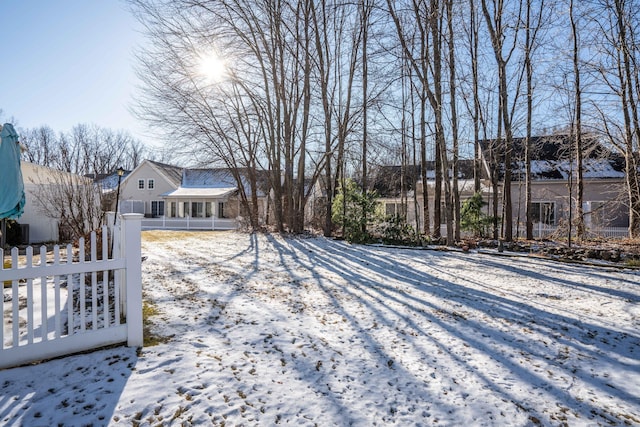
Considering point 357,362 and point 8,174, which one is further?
point 8,174

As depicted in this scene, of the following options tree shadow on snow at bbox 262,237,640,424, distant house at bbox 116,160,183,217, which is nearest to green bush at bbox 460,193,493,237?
tree shadow on snow at bbox 262,237,640,424

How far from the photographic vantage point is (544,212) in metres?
16.9

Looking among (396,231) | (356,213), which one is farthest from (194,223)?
(396,231)

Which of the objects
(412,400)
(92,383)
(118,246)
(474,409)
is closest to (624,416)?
(474,409)

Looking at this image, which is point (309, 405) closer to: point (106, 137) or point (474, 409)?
point (474, 409)

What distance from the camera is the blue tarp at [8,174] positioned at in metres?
3.18

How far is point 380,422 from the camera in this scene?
7.17ft

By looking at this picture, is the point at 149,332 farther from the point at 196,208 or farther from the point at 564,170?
the point at 196,208

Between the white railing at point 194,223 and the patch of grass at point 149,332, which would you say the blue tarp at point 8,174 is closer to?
the patch of grass at point 149,332

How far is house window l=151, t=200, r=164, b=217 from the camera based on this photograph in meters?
27.6

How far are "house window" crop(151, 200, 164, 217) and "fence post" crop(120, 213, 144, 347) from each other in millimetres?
27015

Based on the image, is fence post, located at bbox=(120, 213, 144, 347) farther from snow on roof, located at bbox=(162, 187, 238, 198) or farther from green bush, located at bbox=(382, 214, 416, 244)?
snow on roof, located at bbox=(162, 187, 238, 198)

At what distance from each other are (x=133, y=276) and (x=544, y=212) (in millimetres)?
19192

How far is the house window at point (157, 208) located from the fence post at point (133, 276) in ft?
88.6
